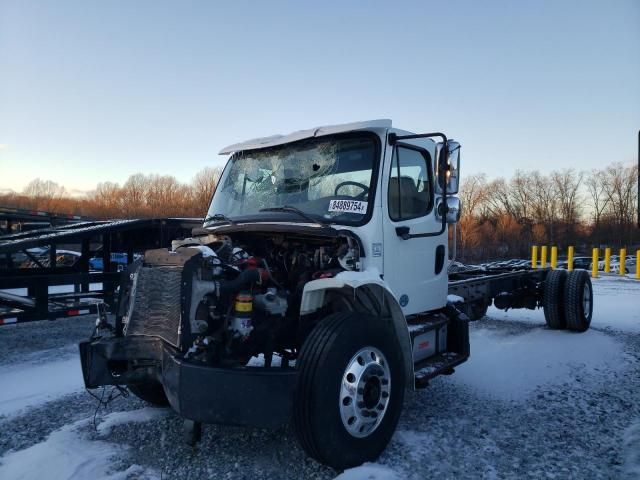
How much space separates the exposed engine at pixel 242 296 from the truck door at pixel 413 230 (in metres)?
0.50

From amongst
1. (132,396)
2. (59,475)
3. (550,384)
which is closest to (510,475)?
(550,384)

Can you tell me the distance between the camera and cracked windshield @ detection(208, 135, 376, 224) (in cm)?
397

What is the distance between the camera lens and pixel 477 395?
4855 mm

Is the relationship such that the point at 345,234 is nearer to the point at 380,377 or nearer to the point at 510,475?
the point at 380,377

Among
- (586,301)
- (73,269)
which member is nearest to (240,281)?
(73,269)

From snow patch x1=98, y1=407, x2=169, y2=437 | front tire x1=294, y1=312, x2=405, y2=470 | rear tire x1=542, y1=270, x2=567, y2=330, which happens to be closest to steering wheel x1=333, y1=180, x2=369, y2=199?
front tire x1=294, y1=312, x2=405, y2=470

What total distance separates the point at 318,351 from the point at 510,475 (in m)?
1.53

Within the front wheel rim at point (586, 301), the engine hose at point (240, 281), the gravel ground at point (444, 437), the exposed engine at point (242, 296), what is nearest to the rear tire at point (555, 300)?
the front wheel rim at point (586, 301)

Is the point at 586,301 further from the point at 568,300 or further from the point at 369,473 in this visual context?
the point at 369,473

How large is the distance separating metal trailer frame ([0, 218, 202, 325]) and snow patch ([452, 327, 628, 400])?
13.5 ft

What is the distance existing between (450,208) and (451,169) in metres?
0.41

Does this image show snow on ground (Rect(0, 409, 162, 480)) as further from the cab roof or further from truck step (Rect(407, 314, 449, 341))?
the cab roof

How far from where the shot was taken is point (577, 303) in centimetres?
762

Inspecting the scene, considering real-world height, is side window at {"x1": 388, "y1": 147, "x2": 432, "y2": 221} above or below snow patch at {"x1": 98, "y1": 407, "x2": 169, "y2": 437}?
above
